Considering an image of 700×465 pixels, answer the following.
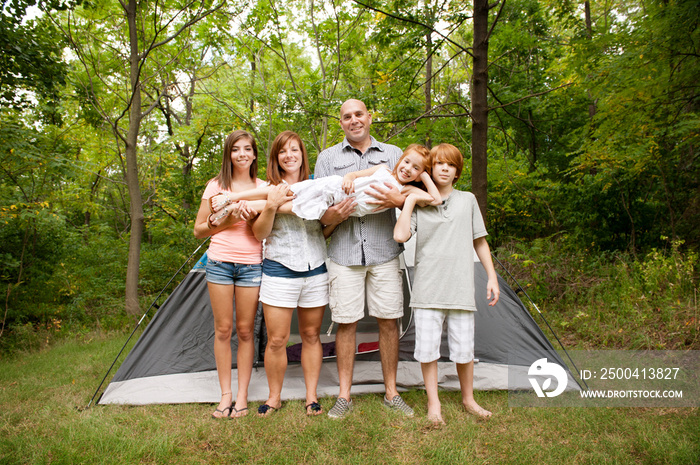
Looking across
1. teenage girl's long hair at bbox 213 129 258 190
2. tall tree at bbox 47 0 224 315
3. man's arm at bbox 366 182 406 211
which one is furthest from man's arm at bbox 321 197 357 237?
tall tree at bbox 47 0 224 315

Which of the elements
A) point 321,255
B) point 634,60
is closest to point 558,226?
point 634,60

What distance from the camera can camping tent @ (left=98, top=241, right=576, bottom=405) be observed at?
2863mm

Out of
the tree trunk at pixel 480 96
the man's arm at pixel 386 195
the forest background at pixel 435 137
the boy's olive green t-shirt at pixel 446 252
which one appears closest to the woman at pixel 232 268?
the man's arm at pixel 386 195

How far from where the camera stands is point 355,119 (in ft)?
8.18

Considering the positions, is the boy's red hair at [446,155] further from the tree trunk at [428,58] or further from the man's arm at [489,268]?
the tree trunk at [428,58]

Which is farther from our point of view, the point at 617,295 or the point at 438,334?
the point at 617,295

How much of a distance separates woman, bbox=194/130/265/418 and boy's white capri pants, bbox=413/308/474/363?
97cm

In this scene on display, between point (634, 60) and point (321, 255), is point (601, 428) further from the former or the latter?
point (634, 60)

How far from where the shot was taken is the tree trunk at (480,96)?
367 cm

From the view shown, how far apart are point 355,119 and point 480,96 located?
5.60 ft

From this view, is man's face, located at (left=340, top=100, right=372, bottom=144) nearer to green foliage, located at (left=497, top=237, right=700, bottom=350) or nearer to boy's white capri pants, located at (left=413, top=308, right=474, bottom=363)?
boy's white capri pants, located at (left=413, top=308, right=474, bottom=363)

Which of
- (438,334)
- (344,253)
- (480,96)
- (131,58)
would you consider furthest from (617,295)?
(131,58)

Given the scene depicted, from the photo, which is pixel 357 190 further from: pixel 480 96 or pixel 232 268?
pixel 480 96
